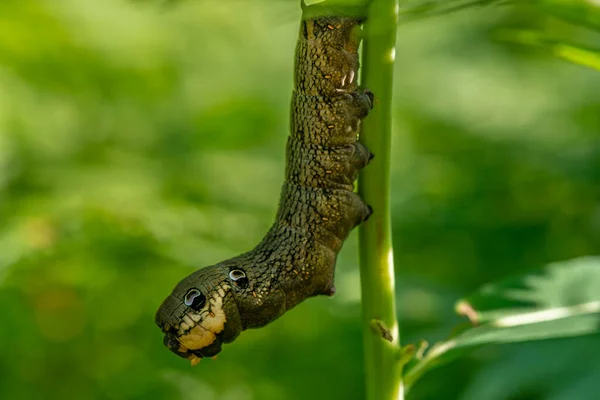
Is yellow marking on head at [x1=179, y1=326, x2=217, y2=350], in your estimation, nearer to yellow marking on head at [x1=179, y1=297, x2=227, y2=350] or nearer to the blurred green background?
yellow marking on head at [x1=179, y1=297, x2=227, y2=350]

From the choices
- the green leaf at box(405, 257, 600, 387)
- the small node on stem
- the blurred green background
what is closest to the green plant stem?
the small node on stem

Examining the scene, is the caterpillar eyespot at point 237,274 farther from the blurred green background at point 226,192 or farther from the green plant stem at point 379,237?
the blurred green background at point 226,192

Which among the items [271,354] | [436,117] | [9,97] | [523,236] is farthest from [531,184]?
[9,97]

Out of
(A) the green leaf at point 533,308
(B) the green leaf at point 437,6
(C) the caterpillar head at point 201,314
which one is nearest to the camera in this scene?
(B) the green leaf at point 437,6

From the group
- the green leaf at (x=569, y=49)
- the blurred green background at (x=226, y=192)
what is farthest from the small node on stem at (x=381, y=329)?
the blurred green background at (x=226, y=192)

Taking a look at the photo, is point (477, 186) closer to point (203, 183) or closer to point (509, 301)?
point (203, 183)

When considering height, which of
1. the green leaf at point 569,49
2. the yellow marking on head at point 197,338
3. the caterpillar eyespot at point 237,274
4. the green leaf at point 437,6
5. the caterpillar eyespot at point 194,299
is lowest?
the yellow marking on head at point 197,338

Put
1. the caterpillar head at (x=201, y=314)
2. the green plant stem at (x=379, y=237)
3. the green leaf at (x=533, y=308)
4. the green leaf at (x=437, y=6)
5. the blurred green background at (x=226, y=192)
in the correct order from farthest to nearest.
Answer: the blurred green background at (x=226, y=192)
the caterpillar head at (x=201, y=314)
the green leaf at (x=533, y=308)
the green plant stem at (x=379, y=237)
the green leaf at (x=437, y=6)

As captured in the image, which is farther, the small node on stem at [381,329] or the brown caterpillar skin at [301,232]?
the brown caterpillar skin at [301,232]
